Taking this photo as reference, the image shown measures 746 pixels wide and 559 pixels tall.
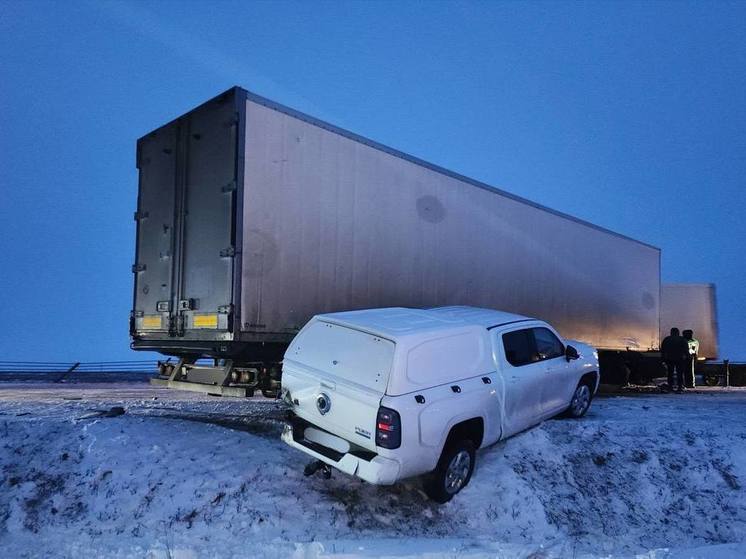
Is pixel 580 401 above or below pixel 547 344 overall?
below

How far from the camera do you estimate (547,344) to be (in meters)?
7.98

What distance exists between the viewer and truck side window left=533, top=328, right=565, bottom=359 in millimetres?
7746

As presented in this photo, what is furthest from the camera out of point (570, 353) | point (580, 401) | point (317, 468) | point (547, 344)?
point (580, 401)

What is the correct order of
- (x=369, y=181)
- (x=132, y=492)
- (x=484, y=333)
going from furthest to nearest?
(x=369, y=181) < (x=484, y=333) < (x=132, y=492)

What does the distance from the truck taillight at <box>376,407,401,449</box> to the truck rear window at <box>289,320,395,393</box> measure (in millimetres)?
237

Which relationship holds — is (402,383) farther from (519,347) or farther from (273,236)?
(273,236)

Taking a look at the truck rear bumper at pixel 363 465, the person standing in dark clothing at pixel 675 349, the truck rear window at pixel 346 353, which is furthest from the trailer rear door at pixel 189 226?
the person standing in dark clothing at pixel 675 349

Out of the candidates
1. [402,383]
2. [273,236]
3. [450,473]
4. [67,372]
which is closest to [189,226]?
[273,236]

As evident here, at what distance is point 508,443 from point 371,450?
249 cm

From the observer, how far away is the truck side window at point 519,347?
704 cm

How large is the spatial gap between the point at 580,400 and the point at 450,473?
3.80 metres

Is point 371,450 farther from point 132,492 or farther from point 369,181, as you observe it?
point 369,181

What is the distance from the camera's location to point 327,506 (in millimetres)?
5621

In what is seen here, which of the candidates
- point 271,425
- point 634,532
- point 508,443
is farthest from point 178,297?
point 634,532
